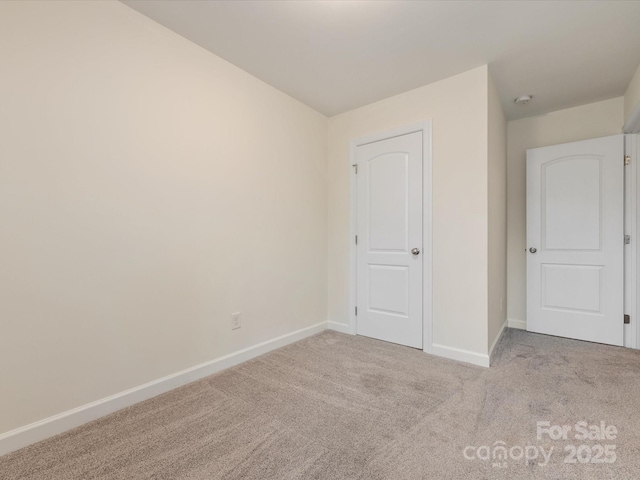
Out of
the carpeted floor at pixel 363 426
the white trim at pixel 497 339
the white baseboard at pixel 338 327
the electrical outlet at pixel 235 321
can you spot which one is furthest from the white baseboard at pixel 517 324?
the electrical outlet at pixel 235 321

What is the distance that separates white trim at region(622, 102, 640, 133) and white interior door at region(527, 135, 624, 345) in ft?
0.34

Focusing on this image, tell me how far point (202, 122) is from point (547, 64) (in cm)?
277

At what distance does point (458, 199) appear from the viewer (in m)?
2.57

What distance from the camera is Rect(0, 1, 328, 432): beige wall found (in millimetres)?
1493

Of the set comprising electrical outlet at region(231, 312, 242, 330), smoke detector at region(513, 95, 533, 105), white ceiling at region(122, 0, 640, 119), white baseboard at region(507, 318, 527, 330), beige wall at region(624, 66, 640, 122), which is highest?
white ceiling at region(122, 0, 640, 119)

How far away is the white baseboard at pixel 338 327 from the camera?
10.8 feet

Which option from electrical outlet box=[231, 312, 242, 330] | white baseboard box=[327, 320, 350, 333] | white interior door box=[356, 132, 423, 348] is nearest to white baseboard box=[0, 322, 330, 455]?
electrical outlet box=[231, 312, 242, 330]

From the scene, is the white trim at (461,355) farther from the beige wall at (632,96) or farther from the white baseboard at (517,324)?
the beige wall at (632,96)

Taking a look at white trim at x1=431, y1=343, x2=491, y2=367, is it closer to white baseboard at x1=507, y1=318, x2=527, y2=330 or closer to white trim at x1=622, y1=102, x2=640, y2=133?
white baseboard at x1=507, y1=318, x2=527, y2=330

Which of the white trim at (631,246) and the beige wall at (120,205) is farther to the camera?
the white trim at (631,246)

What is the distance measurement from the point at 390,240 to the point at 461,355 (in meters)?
1.18

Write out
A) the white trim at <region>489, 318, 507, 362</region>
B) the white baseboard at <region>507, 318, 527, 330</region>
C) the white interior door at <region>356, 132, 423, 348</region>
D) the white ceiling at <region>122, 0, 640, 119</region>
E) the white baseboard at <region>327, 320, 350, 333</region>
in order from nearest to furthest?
the white ceiling at <region>122, 0, 640, 119</region>
the white trim at <region>489, 318, 507, 362</region>
the white interior door at <region>356, 132, 423, 348</region>
the white baseboard at <region>327, 320, 350, 333</region>
the white baseboard at <region>507, 318, 527, 330</region>

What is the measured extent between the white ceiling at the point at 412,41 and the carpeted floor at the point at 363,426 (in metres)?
2.42

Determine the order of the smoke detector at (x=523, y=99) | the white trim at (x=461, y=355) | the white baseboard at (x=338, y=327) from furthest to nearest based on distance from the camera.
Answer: the white baseboard at (x=338, y=327)
the smoke detector at (x=523, y=99)
the white trim at (x=461, y=355)
